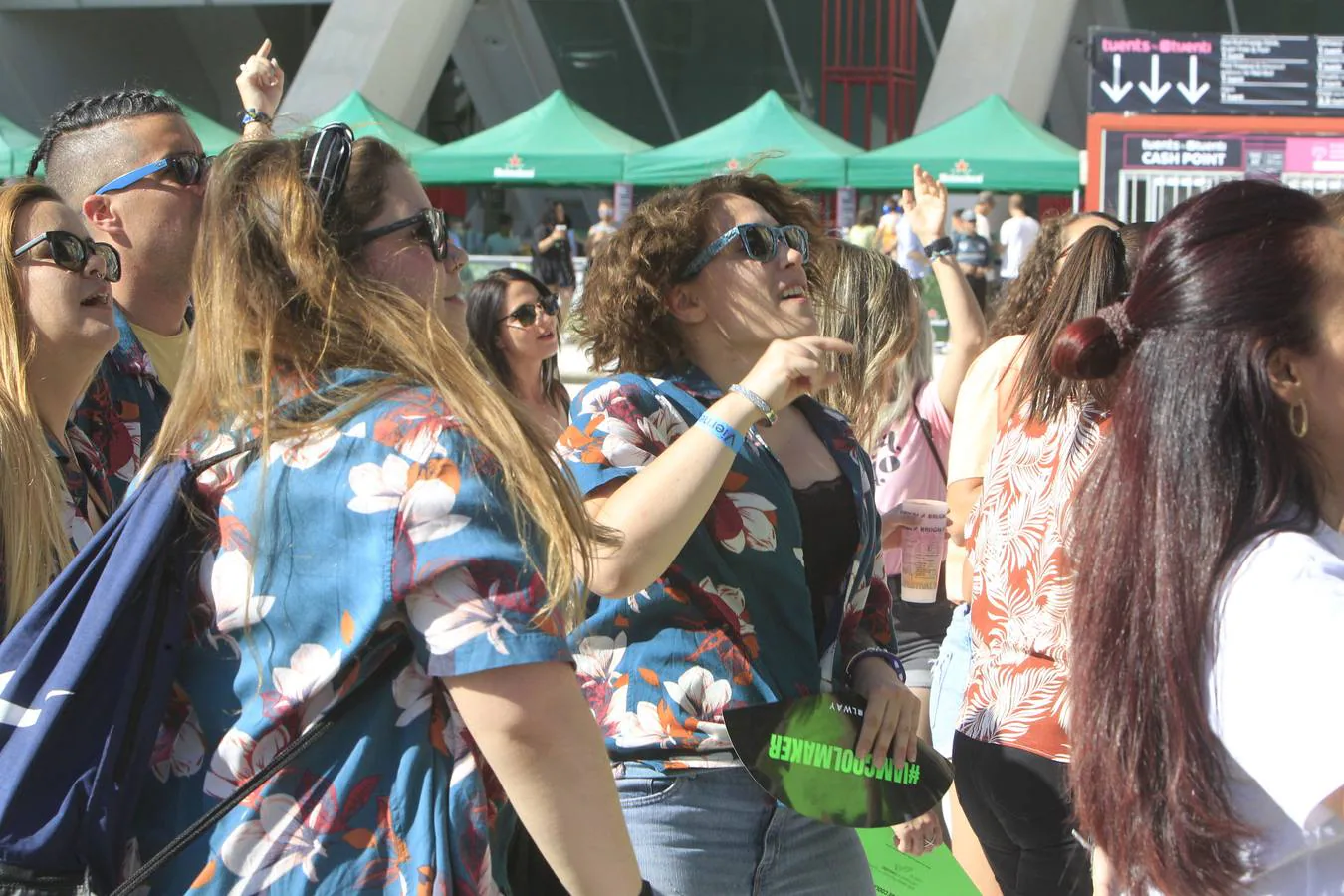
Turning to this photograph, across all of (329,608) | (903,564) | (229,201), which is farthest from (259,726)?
(903,564)

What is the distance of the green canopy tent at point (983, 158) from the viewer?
18438 millimetres

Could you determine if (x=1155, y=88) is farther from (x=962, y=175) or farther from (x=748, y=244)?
(x=748, y=244)

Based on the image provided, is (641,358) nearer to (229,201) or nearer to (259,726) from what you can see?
(229,201)

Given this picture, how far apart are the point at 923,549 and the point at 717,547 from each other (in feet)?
4.35

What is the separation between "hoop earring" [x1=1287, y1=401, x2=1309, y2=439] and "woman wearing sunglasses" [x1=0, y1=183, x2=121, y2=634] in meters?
2.26

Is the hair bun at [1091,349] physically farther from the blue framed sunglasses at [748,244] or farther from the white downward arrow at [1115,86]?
the white downward arrow at [1115,86]

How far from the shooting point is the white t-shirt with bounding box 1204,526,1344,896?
5.28ft

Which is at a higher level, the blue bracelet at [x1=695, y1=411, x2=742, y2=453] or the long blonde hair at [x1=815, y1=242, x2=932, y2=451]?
the blue bracelet at [x1=695, y1=411, x2=742, y2=453]

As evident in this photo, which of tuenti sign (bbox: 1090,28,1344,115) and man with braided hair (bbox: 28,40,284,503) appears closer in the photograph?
man with braided hair (bbox: 28,40,284,503)

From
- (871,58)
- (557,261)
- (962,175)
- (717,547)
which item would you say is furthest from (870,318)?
(871,58)

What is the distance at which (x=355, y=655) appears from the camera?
170 cm

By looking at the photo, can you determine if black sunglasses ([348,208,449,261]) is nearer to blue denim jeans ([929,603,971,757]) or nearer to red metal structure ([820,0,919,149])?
blue denim jeans ([929,603,971,757])

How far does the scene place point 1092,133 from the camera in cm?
1333

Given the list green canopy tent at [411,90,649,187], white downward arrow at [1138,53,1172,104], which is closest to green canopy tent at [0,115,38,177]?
green canopy tent at [411,90,649,187]
